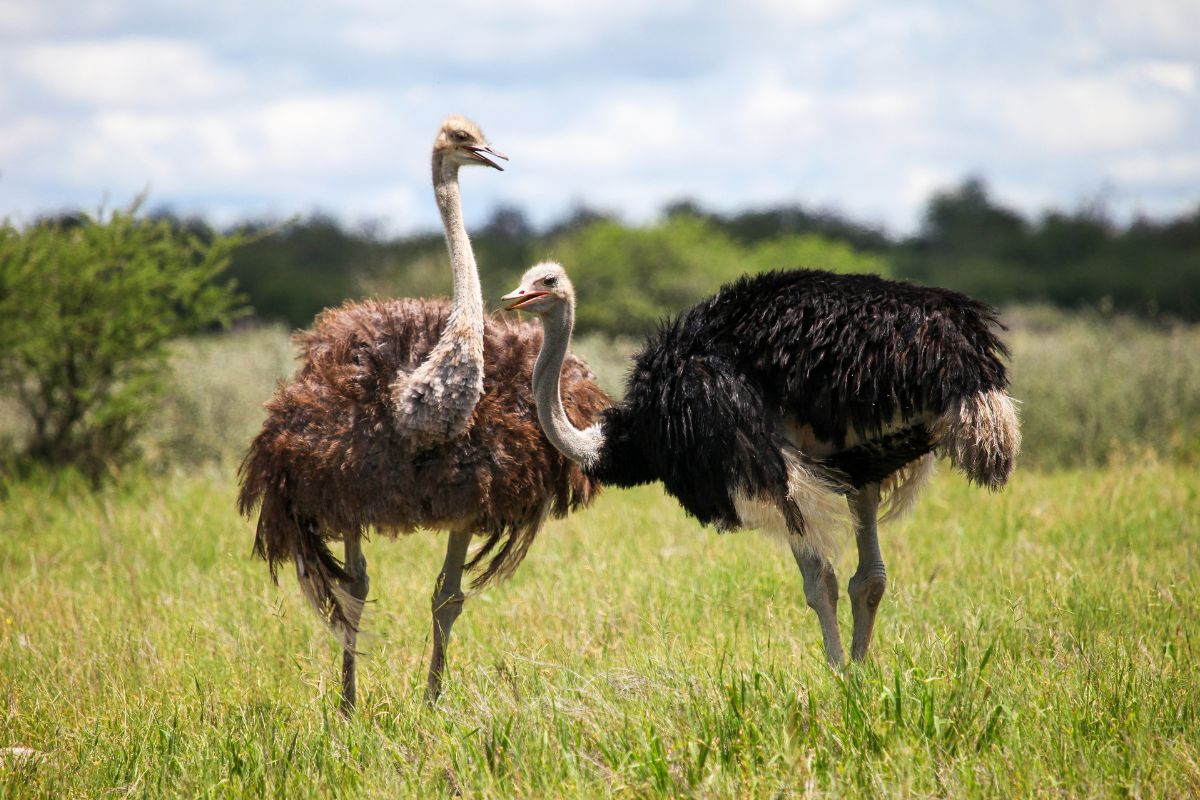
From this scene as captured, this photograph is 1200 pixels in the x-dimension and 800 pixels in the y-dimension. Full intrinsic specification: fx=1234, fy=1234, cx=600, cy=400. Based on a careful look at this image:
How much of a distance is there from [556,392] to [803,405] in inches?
34.3

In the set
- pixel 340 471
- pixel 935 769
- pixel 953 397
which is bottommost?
pixel 935 769

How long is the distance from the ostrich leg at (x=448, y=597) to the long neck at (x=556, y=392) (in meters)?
0.52

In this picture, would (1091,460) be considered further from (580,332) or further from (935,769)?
(580,332)

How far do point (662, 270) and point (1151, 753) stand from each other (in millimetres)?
17130

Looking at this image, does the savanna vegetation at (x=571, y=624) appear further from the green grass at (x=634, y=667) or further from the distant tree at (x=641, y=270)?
the distant tree at (x=641, y=270)

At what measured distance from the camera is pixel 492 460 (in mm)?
4215

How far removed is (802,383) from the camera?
391cm

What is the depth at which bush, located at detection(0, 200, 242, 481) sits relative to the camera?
343 inches

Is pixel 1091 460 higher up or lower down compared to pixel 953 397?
lower down

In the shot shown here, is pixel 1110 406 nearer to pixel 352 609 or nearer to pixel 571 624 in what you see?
pixel 571 624

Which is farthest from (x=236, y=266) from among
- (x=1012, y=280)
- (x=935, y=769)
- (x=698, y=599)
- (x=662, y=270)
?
(x=935, y=769)

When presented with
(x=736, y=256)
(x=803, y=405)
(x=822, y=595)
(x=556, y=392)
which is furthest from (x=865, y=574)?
(x=736, y=256)

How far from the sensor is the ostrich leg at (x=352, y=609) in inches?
175

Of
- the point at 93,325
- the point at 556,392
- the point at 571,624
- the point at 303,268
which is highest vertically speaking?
the point at 556,392
